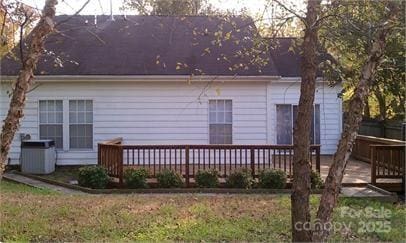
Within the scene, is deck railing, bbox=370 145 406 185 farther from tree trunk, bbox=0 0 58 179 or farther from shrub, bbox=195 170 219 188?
tree trunk, bbox=0 0 58 179

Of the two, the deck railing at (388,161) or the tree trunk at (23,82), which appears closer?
the tree trunk at (23,82)

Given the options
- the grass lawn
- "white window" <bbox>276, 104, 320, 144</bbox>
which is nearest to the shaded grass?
the grass lawn

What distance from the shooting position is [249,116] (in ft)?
56.7

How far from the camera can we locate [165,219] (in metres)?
9.00

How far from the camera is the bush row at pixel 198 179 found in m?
13.1

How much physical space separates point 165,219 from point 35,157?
825 centimetres

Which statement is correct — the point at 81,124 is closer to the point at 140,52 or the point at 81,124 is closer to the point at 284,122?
the point at 140,52

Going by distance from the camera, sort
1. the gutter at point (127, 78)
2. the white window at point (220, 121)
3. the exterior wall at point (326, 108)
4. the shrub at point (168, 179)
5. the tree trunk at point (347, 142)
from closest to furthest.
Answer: the tree trunk at point (347, 142), the shrub at point (168, 179), the gutter at point (127, 78), the white window at point (220, 121), the exterior wall at point (326, 108)

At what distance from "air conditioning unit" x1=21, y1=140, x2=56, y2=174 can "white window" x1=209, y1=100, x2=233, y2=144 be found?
5335 mm

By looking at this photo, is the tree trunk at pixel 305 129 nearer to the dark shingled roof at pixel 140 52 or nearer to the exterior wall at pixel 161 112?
the dark shingled roof at pixel 140 52

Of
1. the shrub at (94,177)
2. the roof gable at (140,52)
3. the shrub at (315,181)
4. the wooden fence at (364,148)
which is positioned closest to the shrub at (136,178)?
the shrub at (94,177)

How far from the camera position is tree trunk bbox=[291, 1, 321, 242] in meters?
5.60

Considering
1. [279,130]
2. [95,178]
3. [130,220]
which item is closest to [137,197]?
[95,178]

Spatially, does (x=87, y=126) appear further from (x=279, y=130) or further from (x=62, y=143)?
(x=279, y=130)
